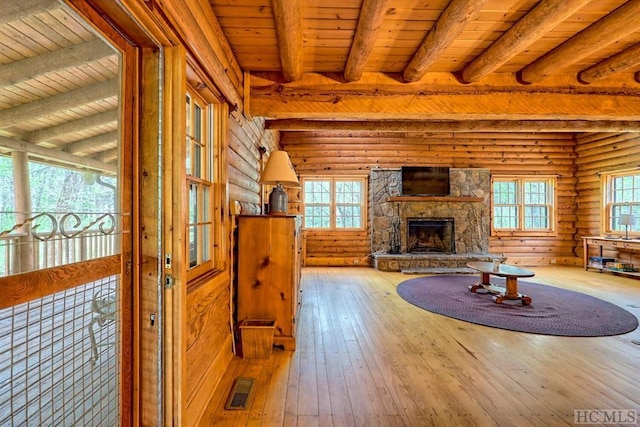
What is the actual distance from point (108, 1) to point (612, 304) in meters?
5.92

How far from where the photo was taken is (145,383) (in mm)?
1369

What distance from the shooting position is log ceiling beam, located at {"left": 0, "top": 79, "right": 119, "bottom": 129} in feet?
2.78

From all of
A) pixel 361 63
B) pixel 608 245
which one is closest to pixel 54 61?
pixel 361 63

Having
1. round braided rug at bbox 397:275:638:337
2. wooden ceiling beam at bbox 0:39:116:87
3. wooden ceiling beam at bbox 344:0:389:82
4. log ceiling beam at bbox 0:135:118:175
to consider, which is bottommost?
round braided rug at bbox 397:275:638:337

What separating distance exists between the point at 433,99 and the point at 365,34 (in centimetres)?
121

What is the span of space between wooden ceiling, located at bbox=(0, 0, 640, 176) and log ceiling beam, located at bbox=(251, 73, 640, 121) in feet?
0.03

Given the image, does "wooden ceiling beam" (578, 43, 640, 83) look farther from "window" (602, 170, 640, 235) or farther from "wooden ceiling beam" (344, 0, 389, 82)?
"window" (602, 170, 640, 235)

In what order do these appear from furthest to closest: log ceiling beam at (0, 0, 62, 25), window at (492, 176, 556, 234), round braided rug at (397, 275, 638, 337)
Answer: window at (492, 176, 556, 234), round braided rug at (397, 275, 638, 337), log ceiling beam at (0, 0, 62, 25)

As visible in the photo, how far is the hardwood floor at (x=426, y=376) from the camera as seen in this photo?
5.74 ft

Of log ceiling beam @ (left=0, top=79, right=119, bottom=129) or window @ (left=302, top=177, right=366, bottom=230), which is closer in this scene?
log ceiling beam @ (left=0, top=79, right=119, bottom=129)

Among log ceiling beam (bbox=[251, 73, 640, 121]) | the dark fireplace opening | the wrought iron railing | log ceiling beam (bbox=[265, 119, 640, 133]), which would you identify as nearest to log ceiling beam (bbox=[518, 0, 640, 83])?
log ceiling beam (bbox=[251, 73, 640, 121])

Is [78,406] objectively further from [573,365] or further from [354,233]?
[354,233]

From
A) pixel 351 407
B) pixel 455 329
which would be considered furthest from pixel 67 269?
pixel 455 329

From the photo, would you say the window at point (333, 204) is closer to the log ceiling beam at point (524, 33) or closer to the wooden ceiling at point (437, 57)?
the wooden ceiling at point (437, 57)
